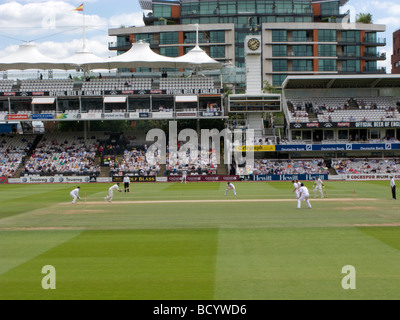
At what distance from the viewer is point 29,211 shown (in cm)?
2552

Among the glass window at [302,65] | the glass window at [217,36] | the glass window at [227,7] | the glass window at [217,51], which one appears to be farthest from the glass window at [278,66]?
the glass window at [227,7]

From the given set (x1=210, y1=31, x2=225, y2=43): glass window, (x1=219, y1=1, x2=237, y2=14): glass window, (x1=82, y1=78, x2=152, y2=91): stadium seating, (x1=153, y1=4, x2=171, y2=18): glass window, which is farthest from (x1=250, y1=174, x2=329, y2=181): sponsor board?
(x1=153, y1=4, x2=171, y2=18): glass window

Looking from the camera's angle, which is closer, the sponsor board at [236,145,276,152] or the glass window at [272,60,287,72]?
the sponsor board at [236,145,276,152]

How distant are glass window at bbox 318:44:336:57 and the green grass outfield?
2687 inches

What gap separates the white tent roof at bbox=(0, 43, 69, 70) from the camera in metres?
65.1

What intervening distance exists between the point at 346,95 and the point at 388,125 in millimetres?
8571

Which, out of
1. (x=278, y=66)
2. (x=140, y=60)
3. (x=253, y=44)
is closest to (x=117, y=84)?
(x=140, y=60)

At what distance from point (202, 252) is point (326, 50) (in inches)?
3202

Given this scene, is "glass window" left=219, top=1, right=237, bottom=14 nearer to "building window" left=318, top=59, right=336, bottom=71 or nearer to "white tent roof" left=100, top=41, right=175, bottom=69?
"building window" left=318, top=59, right=336, bottom=71

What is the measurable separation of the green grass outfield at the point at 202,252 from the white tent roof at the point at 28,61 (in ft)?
146

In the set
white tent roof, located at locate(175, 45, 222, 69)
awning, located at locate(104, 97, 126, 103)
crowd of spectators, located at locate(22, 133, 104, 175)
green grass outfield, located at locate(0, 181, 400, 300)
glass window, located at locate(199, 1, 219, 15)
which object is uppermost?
glass window, located at locate(199, 1, 219, 15)

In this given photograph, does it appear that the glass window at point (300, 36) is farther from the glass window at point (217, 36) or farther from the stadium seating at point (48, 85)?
the stadium seating at point (48, 85)

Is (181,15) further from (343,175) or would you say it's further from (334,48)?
(343,175)

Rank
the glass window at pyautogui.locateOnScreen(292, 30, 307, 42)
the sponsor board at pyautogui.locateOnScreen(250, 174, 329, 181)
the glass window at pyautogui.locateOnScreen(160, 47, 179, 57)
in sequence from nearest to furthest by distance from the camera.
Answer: the sponsor board at pyautogui.locateOnScreen(250, 174, 329, 181)
the glass window at pyautogui.locateOnScreen(292, 30, 307, 42)
the glass window at pyautogui.locateOnScreen(160, 47, 179, 57)
